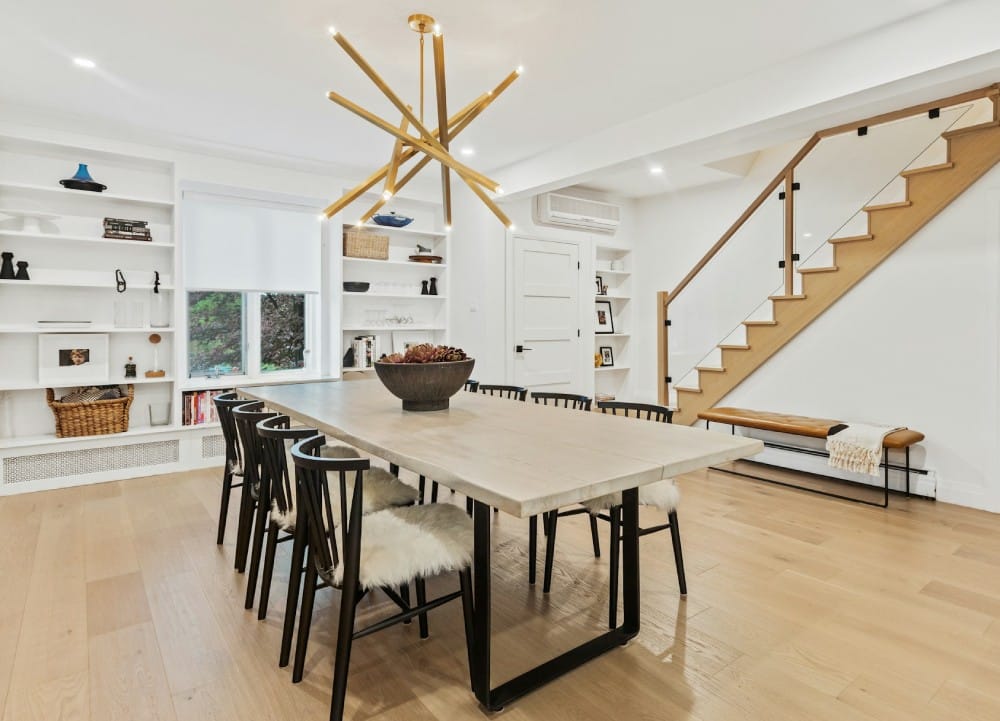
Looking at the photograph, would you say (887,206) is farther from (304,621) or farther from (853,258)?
(304,621)

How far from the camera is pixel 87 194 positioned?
4.27 m

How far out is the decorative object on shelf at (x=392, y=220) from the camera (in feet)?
18.0

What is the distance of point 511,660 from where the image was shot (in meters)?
2.01

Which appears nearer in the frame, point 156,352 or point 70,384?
point 70,384

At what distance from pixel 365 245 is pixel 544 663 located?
4.32 m

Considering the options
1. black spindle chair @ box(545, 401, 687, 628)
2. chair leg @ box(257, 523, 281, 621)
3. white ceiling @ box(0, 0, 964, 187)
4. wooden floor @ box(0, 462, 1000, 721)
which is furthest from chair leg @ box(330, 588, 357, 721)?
white ceiling @ box(0, 0, 964, 187)

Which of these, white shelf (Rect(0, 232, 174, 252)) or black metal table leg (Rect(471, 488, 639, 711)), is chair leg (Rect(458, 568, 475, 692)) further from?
white shelf (Rect(0, 232, 174, 252))

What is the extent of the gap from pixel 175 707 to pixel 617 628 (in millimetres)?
1504

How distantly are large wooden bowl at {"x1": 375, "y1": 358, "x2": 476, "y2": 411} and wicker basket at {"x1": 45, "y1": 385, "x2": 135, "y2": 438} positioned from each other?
2974 millimetres

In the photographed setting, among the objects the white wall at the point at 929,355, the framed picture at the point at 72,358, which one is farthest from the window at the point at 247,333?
the white wall at the point at 929,355

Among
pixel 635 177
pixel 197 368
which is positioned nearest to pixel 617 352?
pixel 635 177

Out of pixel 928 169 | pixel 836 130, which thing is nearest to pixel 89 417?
pixel 836 130

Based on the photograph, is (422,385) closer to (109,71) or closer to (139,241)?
(109,71)

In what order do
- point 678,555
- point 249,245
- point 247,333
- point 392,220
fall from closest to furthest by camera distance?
point 678,555, point 249,245, point 247,333, point 392,220
